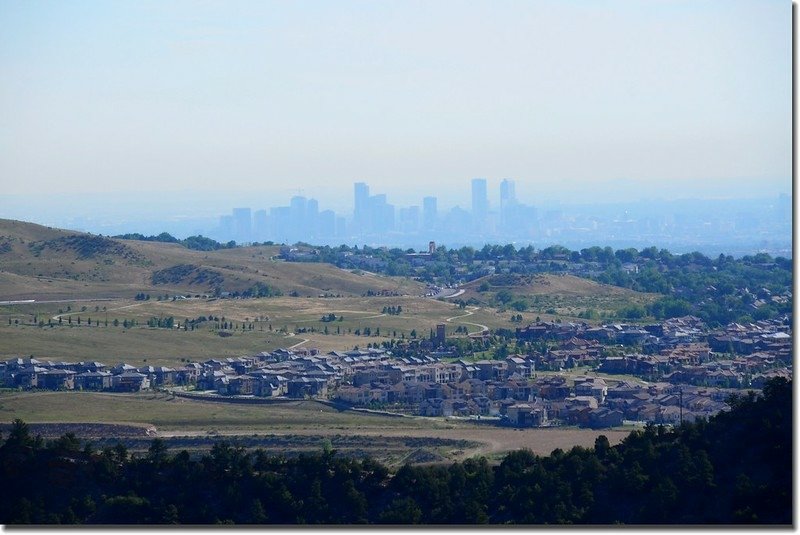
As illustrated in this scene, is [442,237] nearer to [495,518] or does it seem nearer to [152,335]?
[152,335]

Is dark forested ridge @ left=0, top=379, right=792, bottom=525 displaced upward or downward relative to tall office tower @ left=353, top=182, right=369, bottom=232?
downward

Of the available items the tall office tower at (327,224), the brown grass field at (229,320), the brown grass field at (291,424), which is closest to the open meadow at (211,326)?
the brown grass field at (229,320)

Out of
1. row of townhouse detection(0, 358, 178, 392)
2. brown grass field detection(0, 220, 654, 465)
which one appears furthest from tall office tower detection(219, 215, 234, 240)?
row of townhouse detection(0, 358, 178, 392)

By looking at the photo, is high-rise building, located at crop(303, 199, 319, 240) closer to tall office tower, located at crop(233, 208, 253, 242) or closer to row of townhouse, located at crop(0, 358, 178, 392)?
Result: tall office tower, located at crop(233, 208, 253, 242)

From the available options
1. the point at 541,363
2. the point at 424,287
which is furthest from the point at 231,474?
the point at 424,287

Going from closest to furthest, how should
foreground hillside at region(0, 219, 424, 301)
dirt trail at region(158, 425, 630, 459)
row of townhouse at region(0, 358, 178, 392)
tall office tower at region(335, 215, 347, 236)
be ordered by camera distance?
dirt trail at region(158, 425, 630, 459), row of townhouse at region(0, 358, 178, 392), foreground hillside at region(0, 219, 424, 301), tall office tower at region(335, 215, 347, 236)

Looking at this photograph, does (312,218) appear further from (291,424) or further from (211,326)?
(291,424)

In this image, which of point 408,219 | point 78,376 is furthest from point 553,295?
point 408,219

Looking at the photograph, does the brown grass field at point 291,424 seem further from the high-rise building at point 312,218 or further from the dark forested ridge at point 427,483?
the high-rise building at point 312,218
